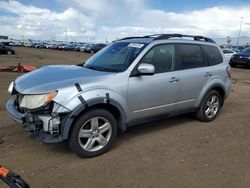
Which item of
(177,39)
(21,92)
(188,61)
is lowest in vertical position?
(21,92)

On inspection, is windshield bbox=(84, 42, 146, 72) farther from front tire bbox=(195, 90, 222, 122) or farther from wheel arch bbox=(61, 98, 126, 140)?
front tire bbox=(195, 90, 222, 122)

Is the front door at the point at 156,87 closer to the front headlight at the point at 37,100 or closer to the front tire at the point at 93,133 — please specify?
the front tire at the point at 93,133

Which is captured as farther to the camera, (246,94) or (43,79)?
(246,94)

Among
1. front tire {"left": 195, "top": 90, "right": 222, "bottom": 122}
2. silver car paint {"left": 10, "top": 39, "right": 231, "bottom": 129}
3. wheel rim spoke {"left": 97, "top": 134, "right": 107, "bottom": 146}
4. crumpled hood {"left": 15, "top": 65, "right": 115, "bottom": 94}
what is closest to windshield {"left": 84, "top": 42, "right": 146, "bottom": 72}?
silver car paint {"left": 10, "top": 39, "right": 231, "bottom": 129}

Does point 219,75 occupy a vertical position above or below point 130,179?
above

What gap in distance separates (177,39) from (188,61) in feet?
1.56

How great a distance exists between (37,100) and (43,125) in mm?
346

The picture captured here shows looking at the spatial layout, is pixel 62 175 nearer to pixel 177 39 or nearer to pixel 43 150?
pixel 43 150

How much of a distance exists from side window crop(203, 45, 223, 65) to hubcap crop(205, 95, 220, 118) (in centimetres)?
74

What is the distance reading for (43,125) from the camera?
3.93 meters

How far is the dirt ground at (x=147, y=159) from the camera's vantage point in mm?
3670

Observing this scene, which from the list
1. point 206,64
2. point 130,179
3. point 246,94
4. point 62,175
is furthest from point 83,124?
point 246,94

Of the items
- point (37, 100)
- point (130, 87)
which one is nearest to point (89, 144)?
point (37, 100)

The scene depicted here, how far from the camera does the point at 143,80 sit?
15.6 ft
